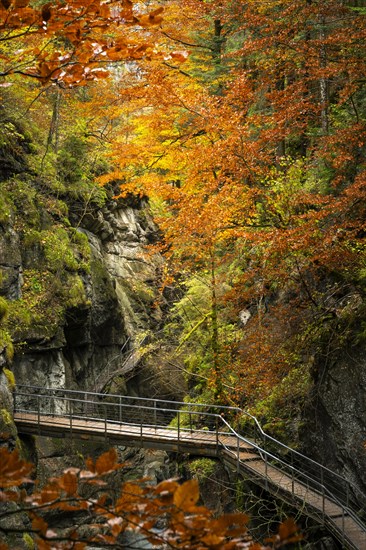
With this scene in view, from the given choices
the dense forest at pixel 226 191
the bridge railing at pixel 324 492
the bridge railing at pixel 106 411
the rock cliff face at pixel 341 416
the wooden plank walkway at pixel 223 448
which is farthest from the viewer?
the bridge railing at pixel 106 411

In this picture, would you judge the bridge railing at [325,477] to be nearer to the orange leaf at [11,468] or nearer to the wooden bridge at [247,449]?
the wooden bridge at [247,449]

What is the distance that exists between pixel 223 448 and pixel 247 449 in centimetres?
58

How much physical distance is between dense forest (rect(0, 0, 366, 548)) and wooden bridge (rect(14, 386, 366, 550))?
1.67ft

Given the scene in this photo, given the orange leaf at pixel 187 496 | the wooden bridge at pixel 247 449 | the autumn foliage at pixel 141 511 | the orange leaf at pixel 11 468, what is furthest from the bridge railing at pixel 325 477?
the orange leaf at pixel 11 468

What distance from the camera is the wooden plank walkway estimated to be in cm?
970

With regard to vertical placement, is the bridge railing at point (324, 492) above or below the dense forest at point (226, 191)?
below

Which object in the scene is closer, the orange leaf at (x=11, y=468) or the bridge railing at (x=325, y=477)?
the orange leaf at (x=11, y=468)

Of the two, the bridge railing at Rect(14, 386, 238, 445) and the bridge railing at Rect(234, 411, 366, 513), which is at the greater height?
the bridge railing at Rect(14, 386, 238, 445)

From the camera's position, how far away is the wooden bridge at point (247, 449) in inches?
385

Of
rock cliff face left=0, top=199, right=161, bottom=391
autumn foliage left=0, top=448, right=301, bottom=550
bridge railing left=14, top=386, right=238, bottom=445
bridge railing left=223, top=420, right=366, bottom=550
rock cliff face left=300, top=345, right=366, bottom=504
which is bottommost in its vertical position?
autumn foliage left=0, top=448, right=301, bottom=550

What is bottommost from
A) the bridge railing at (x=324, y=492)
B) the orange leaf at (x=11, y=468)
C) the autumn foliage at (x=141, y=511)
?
the autumn foliage at (x=141, y=511)

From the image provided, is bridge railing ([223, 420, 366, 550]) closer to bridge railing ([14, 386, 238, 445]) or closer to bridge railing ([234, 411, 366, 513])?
bridge railing ([234, 411, 366, 513])

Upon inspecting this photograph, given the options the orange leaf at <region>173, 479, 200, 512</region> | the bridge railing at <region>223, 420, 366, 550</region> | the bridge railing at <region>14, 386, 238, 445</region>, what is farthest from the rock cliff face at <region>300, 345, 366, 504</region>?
the orange leaf at <region>173, 479, 200, 512</region>

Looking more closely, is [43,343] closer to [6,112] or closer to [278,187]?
[6,112]
